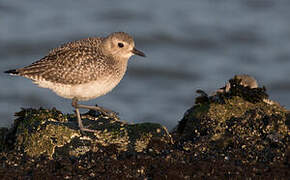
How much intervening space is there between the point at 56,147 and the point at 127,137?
1.14 meters

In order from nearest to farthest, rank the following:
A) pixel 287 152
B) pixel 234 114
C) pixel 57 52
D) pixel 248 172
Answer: pixel 248 172
pixel 287 152
pixel 234 114
pixel 57 52

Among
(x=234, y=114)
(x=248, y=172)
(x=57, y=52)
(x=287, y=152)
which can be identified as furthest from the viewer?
(x=57, y=52)

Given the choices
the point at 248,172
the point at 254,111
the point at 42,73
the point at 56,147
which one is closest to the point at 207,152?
the point at 248,172

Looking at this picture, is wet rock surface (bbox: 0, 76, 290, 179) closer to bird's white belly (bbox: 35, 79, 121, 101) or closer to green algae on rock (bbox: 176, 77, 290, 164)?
green algae on rock (bbox: 176, 77, 290, 164)

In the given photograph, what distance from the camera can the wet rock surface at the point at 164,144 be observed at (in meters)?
6.71

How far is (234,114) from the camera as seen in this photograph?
8.41m

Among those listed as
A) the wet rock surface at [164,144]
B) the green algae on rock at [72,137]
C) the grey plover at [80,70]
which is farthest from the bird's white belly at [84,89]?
the green algae on rock at [72,137]

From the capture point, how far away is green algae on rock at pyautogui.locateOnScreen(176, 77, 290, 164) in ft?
24.2

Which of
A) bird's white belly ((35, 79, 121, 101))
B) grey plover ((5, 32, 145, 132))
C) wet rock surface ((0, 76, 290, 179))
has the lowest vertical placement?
wet rock surface ((0, 76, 290, 179))

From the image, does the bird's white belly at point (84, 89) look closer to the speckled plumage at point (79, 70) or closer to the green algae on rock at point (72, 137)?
the speckled plumage at point (79, 70)

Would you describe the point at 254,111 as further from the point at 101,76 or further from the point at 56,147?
the point at 56,147

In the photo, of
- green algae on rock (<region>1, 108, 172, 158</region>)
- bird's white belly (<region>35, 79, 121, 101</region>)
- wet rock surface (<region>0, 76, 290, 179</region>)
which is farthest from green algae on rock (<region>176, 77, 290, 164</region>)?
bird's white belly (<region>35, 79, 121, 101</region>)

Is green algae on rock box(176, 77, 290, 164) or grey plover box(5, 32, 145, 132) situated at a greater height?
grey plover box(5, 32, 145, 132)

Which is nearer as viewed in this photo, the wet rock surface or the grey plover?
the wet rock surface
